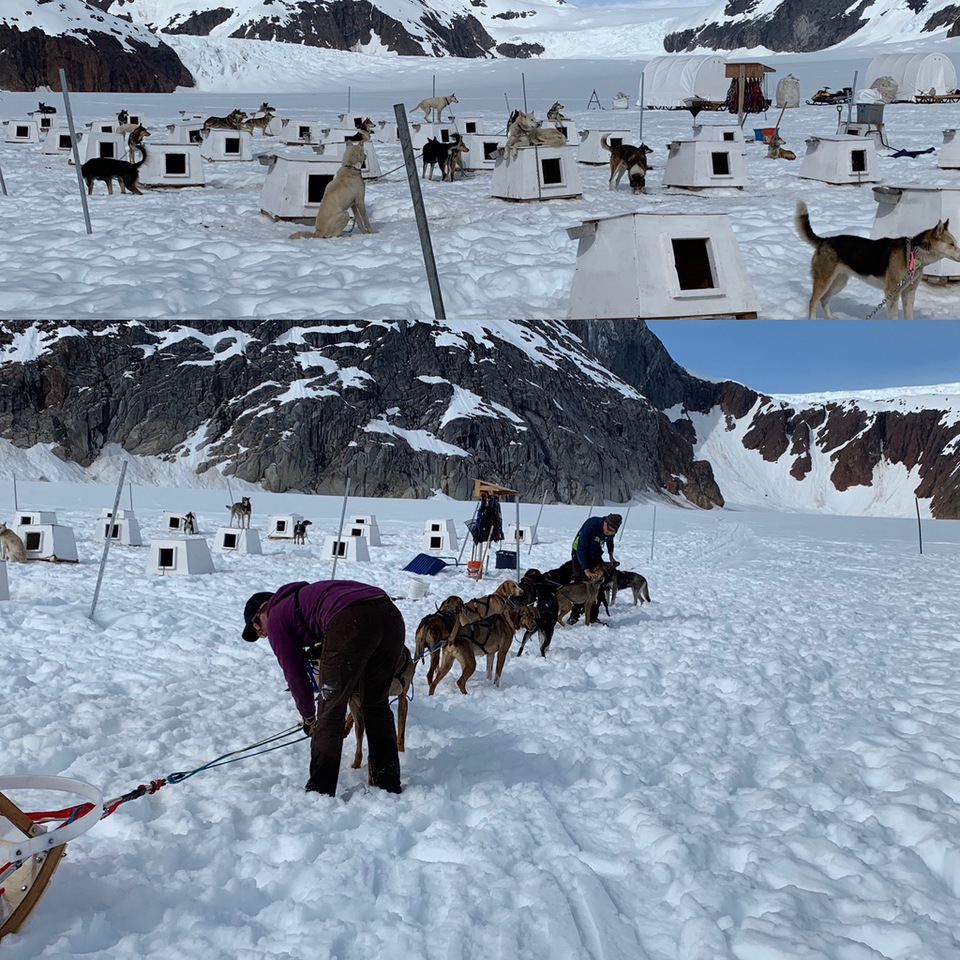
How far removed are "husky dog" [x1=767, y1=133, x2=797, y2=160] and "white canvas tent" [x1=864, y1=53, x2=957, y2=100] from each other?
7813mm

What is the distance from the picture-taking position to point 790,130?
16625 mm

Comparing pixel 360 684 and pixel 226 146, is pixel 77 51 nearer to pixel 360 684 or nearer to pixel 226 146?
pixel 226 146

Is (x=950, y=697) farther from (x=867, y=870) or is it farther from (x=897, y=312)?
(x=867, y=870)

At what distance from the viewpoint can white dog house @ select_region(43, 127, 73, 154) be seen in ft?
53.0

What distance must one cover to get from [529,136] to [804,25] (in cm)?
2025

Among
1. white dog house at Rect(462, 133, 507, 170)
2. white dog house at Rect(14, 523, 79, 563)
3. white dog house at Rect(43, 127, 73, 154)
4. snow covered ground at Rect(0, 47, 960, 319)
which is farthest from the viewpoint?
white dog house at Rect(43, 127, 73, 154)

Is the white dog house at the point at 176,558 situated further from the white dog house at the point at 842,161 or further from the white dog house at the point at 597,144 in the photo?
the white dog house at the point at 842,161

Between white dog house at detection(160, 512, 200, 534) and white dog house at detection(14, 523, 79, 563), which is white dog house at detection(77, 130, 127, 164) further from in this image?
white dog house at detection(14, 523, 79, 563)

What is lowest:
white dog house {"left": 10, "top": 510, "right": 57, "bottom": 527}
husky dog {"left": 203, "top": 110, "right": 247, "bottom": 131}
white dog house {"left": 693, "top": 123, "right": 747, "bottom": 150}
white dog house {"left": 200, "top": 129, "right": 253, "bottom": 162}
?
white dog house {"left": 10, "top": 510, "right": 57, "bottom": 527}

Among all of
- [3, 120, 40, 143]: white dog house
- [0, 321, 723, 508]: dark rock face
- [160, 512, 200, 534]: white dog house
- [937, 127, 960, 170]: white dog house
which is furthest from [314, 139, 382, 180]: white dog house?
[0, 321, 723, 508]: dark rock face

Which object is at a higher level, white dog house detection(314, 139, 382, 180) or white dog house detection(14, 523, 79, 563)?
white dog house detection(314, 139, 382, 180)

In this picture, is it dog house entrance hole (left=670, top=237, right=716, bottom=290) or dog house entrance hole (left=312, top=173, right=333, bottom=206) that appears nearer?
dog house entrance hole (left=670, top=237, right=716, bottom=290)

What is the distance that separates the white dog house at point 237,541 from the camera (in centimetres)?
1368

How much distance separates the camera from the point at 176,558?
34.6ft
